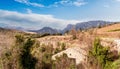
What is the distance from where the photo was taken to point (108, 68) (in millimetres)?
29359

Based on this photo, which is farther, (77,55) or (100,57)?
(77,55)

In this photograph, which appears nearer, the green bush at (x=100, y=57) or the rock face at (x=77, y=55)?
the green bush at (x=100, y=57)

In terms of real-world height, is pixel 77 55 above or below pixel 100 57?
below

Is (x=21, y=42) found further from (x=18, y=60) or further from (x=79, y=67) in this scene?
(x=79, y=67)

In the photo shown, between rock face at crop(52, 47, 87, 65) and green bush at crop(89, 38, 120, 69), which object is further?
rock face at crop(52, 47, 87, 65)

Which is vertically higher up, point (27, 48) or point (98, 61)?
point (27, 48)

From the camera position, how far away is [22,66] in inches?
1131

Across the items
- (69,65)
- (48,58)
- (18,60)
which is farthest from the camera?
(48,58)

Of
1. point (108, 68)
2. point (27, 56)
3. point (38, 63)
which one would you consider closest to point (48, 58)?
point (38, 63)

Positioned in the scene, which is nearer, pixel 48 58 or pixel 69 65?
pixel 69 65

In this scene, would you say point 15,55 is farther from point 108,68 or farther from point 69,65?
point 108,68

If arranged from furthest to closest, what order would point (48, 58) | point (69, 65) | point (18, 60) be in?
1. point (48, 58)
2. point (69, 65)
3. point (18, 60)

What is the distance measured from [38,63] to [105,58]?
762cm

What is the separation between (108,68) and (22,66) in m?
8.80
